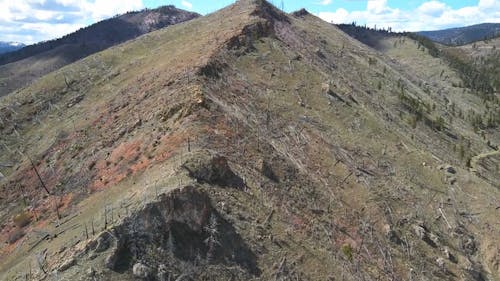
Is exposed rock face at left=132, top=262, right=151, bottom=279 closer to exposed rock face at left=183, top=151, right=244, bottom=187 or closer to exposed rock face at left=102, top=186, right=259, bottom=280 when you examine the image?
exposed rock face at left=102, top=186, right=259, bottom=280

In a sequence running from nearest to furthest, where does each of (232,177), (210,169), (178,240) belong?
(178,240), (210,169), (232,177)

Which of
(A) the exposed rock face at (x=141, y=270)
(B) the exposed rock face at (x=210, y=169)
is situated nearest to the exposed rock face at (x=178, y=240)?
(A) the exposed rock face at (x=141, y=270)

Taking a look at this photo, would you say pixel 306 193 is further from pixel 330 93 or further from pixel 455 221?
pixel 330 93

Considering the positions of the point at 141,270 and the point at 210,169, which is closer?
the point at 141,270

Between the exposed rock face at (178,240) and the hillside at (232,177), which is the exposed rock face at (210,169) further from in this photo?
the exposed rock face at (178,240)

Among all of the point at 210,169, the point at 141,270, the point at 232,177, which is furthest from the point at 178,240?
the point at 232,177

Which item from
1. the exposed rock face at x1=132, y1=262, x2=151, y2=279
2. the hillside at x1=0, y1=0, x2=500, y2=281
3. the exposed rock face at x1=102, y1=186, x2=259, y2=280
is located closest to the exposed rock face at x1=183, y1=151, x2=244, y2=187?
the hillside at x1=0, y1=0, x2=500, y2=281

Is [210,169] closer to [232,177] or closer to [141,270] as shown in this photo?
[232,177]
